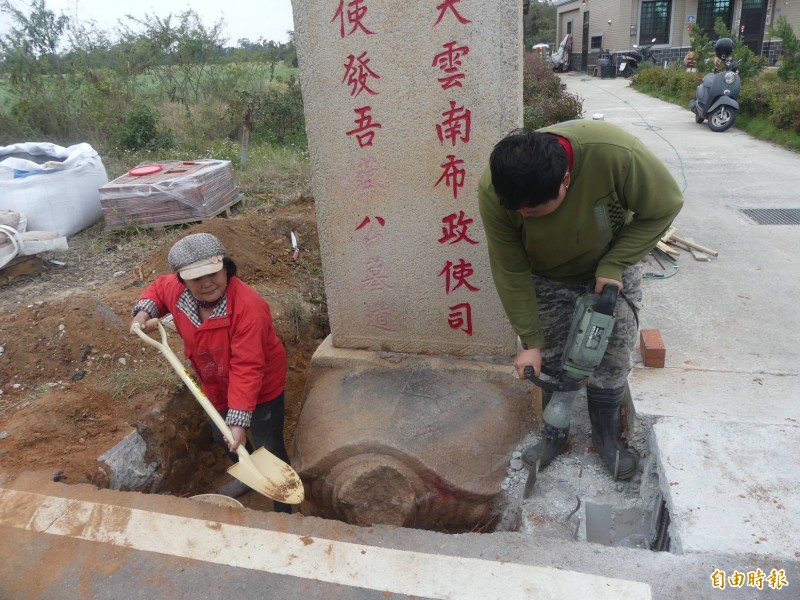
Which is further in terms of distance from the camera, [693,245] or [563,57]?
[563,57]

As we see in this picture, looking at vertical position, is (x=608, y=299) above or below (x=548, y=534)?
above

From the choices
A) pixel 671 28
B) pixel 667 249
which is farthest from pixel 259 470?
pixel 671 28

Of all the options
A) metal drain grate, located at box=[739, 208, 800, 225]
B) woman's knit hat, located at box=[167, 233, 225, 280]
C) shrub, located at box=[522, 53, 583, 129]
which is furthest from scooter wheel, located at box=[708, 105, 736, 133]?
woman's knit hat, located at box=[167, 233, 225, 280]

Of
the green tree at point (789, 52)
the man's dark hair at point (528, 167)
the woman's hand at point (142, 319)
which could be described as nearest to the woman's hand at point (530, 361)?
the man's dark hair at point (528, 167)

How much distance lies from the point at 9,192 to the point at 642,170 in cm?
499

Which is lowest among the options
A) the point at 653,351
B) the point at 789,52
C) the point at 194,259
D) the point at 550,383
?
the point at 653,351

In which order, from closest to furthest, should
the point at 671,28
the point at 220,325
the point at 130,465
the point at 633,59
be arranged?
the point at 220,325, the point at 130,465, the point at 633,59, the point at 671,28

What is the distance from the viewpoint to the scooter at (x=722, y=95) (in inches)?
352

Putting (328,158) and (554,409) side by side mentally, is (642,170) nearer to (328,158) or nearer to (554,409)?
(554,409)

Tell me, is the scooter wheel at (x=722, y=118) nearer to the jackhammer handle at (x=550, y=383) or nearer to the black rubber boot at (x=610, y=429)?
the black rubber boot at (x=610, y=429)

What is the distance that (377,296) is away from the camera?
308 centimetres

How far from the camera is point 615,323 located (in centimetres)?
238

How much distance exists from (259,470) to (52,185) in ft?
13.3

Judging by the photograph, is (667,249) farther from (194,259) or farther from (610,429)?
(194,259)
